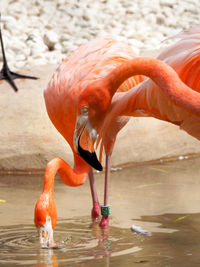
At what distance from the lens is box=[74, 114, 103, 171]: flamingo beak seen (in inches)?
138

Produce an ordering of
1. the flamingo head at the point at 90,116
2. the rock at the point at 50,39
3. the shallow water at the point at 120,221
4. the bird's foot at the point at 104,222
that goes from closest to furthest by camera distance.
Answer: the shallow water at the point at 120,221, the flamingo head at the point at 90,116, the bird's foot at the point at 104,222, the rock at the point at 50,39

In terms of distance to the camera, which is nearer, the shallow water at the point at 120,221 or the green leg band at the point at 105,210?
the shallow water at the point at 120,221

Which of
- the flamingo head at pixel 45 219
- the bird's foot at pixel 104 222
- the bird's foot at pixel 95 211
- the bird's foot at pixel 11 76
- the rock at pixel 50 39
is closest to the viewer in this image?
the flamingo head at pixel 45 219

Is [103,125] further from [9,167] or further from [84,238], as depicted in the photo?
[9,167]

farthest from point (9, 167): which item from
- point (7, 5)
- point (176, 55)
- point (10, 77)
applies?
point (7, 5)

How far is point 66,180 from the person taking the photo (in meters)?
3.91

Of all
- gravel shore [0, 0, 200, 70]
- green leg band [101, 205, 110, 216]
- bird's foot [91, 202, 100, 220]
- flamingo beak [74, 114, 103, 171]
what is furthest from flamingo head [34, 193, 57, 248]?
gravel shore [0, 0, 200, 70]

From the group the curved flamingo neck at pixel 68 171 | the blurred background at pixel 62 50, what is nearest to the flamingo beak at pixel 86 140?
the curved flamingo neck at pixel 68 171

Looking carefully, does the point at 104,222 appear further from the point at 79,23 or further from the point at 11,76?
the point at 79,23

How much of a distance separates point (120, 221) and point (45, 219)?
1044mm

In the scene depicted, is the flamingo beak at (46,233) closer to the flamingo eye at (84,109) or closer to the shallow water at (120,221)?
the shallow water at (120,221)

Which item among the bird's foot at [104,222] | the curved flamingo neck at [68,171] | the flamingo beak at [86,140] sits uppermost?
the flamingo beak at [86,140]

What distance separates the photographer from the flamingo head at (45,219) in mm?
3141

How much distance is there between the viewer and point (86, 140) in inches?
140
